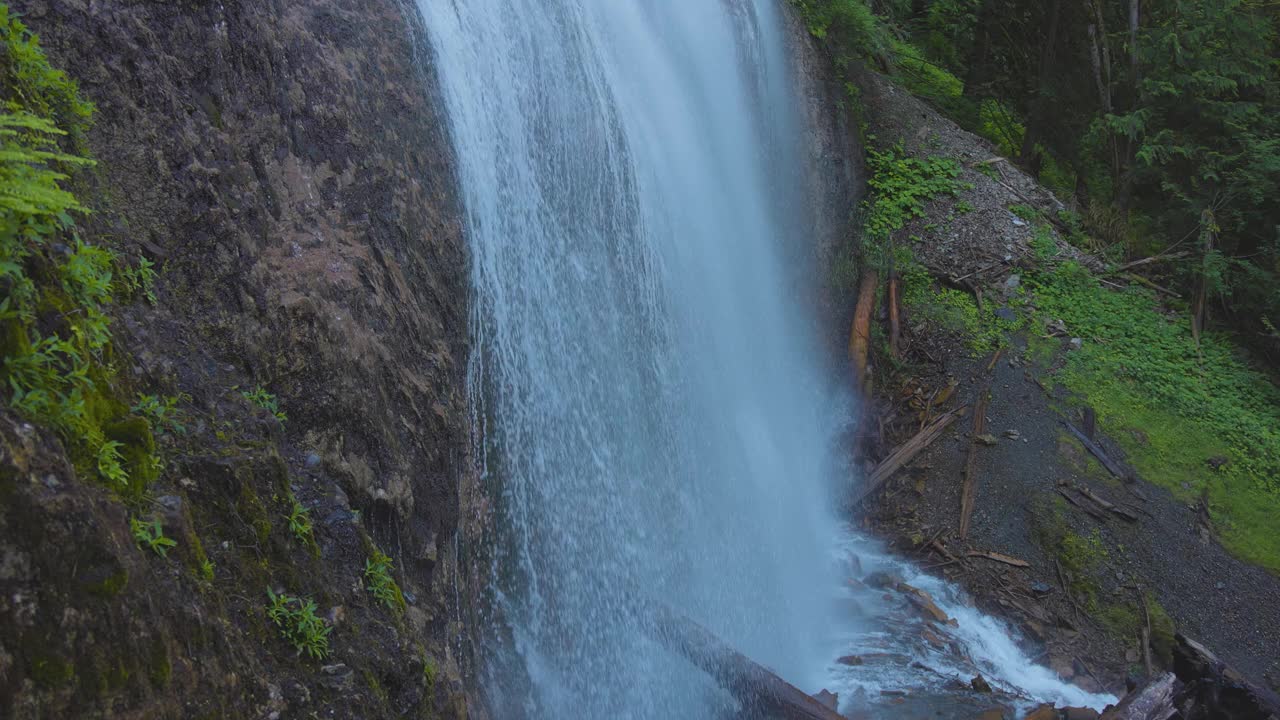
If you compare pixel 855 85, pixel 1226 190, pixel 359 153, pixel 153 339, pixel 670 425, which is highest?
pixel 359 153

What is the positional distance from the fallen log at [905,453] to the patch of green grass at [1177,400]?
1621mm

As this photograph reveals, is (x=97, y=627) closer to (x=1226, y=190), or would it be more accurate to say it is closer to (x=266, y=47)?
(x=266, y=47)

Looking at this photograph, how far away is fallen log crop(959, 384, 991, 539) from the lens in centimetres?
994

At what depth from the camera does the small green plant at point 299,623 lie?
312 centimetres

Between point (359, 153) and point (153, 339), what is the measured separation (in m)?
2.02

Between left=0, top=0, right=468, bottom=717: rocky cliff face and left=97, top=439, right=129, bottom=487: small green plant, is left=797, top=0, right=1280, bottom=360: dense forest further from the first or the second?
left=97, top=439, right=129, bottom=487: small green plant

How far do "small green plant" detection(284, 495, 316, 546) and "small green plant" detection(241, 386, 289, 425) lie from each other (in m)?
0.49

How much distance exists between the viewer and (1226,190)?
1205cm

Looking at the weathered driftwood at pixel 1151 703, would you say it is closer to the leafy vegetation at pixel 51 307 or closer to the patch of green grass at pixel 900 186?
the patch of green grass at pixel 900 186

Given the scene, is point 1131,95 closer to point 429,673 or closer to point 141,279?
point 429,673

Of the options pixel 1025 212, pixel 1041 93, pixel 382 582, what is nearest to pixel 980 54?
pixel 1041 93

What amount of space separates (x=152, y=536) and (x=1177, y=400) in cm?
1174

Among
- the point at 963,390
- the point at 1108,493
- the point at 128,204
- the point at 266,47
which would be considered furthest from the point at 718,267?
the point at 128,204

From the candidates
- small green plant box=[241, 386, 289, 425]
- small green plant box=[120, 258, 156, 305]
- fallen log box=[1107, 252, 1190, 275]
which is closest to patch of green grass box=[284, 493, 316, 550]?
small green plant box=[241, 386, 289, 425]
